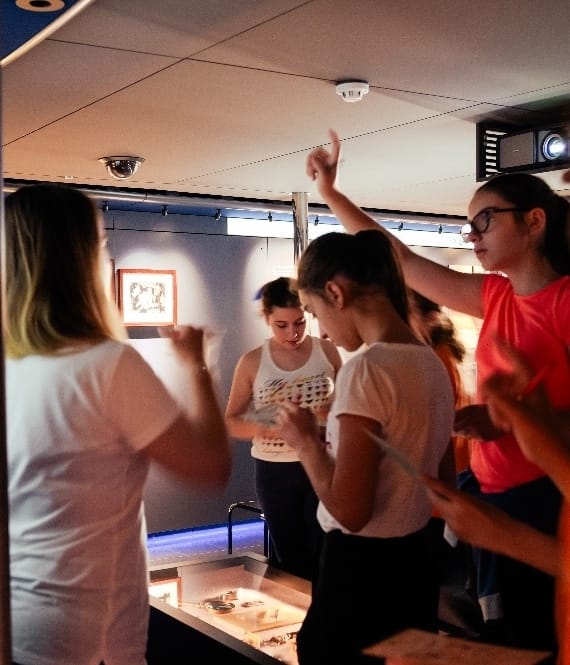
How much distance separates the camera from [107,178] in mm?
6246

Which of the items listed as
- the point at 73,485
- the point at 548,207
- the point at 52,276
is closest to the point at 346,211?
the point at 548,207

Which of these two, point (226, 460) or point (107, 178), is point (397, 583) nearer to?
point (226, 460)

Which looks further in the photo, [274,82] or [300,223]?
[300,223]

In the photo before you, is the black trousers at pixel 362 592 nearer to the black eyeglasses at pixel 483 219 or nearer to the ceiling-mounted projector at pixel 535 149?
the black eyeglasses at pixel 483 219

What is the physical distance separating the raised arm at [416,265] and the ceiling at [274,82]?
48cm

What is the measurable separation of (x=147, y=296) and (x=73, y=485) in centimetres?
579

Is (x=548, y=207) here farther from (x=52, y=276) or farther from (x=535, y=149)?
(x=535, y=149)

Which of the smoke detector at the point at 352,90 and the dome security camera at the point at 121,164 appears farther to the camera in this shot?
the dome security camera at the point at 121,164

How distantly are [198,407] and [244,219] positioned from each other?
6232 millimetres

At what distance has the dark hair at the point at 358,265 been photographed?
6.62 feet

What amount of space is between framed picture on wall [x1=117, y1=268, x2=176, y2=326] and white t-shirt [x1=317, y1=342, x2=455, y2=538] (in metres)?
5.25

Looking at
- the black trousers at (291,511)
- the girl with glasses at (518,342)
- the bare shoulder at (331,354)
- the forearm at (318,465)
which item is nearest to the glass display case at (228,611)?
the black trousers at (291,511)

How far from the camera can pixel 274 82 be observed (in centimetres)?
368

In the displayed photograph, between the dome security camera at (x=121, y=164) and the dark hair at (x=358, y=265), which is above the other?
the dome security camera at (x=121, y=164)
